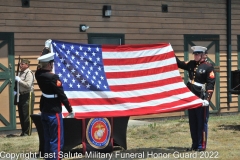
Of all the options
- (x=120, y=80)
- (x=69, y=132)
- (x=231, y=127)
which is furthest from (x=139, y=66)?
(x=231, y=127)

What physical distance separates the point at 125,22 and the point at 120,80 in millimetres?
5904

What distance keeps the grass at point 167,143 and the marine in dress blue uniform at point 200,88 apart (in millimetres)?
286

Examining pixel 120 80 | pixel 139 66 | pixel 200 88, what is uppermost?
pixel 139 66

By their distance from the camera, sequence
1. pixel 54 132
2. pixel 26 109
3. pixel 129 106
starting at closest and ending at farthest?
pixel 54 132 < pixel 129 106 < pixel 26 109

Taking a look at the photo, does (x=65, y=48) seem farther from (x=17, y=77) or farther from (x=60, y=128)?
(x=17, y=77)

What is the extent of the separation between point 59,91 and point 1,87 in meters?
5.48

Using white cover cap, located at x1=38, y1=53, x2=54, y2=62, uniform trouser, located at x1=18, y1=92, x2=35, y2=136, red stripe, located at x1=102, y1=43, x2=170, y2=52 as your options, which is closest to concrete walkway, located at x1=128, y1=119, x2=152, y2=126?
uniform trouser, located at x1=18, y1=92, x2=35, y2=136

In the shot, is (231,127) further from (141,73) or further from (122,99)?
(122,99)

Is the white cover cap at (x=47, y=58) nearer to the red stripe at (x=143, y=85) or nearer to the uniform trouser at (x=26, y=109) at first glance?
the red stripe at (x=143, y=85)

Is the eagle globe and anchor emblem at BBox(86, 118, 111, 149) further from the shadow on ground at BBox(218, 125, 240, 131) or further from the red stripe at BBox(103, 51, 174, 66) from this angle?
the shadow on ground at BBox(218, 125, 240, 131)

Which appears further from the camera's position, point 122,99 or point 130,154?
point 130,154

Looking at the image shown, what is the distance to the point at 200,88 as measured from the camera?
10055mm

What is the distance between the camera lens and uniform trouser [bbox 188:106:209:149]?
1002 centimetres

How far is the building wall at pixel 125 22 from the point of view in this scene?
13.7 m
